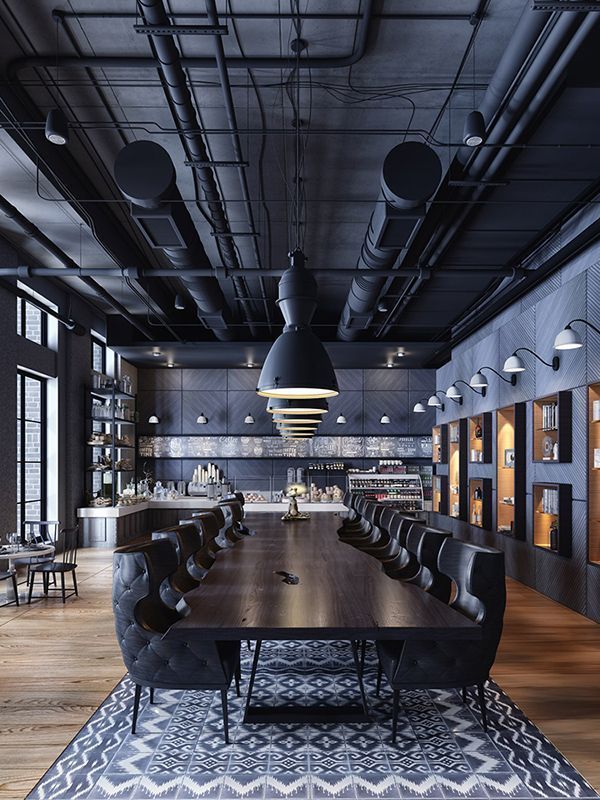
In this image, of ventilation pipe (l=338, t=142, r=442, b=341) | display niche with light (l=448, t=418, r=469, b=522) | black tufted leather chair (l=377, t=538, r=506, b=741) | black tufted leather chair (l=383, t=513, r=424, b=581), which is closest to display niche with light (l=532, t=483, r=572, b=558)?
black tufted leather chair (l=383, t=513, r=424, b=581)

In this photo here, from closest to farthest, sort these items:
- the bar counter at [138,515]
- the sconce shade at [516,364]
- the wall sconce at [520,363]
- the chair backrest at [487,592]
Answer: the chair backrest at [487,592] → the wall sconce at [520,363] → the sconce shade at [516,364] → the bar counter at [138,515]

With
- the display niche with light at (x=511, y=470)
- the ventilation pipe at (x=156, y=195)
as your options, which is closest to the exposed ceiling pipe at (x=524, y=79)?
the ventilation pipe at (x=156, y=195)

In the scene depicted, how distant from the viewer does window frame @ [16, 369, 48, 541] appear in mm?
10562

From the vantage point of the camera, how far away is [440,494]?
13844 millimetres

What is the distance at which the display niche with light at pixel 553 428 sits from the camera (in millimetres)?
7297

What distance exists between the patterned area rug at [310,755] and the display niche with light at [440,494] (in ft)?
28.9

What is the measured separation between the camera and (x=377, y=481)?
51.0 feet

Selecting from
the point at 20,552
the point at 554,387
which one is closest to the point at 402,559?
the point at 554,387

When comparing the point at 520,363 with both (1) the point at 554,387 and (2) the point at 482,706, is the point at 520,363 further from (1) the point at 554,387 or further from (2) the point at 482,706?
(2) the point at 482,706

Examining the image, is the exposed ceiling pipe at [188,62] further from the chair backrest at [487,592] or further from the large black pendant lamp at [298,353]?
the chair backrest at [487,592]

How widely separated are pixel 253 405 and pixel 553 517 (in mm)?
8903

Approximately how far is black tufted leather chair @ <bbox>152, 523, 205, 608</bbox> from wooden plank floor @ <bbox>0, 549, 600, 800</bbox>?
2.06ft

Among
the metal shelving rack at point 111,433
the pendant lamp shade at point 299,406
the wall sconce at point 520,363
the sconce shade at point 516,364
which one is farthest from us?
the metal shelving rack at point 111,433

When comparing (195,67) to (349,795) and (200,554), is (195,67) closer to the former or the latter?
(200,554)
